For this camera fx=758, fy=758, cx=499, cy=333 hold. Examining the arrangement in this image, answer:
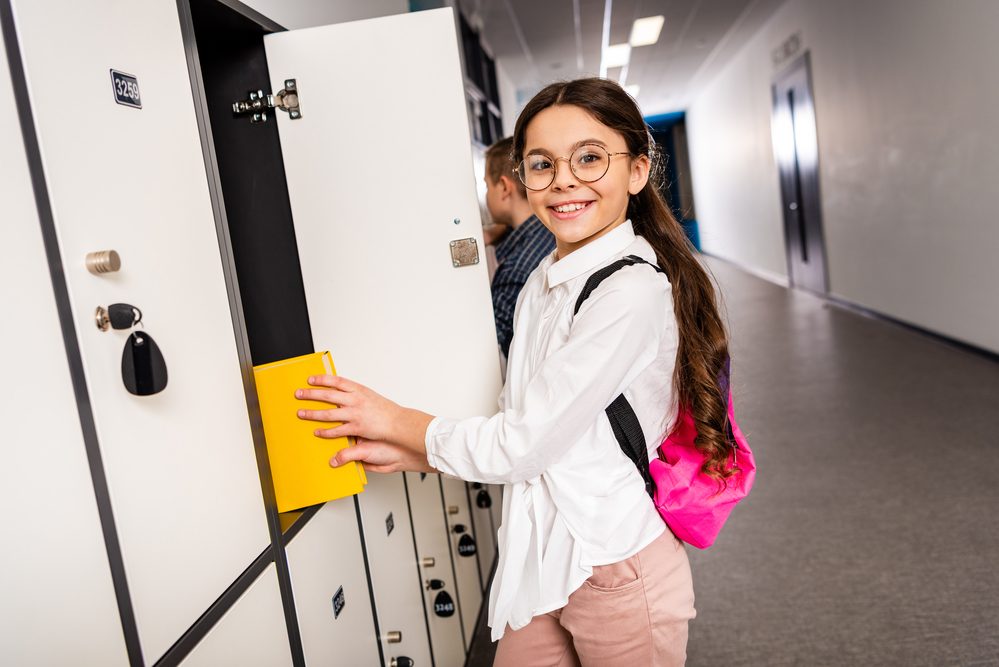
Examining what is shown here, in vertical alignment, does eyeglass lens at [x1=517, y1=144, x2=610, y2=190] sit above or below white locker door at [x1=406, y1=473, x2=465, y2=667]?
above

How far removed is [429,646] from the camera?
6.16 ft

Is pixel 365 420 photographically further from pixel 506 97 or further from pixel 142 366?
pixel 506 97

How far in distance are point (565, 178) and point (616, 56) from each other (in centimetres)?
882

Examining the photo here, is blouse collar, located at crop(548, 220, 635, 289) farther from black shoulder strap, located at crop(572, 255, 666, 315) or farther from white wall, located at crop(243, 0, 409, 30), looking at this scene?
white wall, located at crop(243, 0, 409, 30)

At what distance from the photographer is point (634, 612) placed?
111cm

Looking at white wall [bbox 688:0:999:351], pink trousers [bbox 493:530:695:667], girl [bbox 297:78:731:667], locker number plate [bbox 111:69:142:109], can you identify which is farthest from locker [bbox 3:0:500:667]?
white wall [bbox 688:0:999:351]

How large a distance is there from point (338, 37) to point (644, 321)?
923mm

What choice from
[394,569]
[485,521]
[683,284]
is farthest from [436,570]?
[683,284]

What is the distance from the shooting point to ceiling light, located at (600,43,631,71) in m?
8.79

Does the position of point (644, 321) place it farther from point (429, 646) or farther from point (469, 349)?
point (429, 646)

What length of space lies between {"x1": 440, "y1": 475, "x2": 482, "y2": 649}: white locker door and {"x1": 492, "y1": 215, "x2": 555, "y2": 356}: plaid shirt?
0.46 meters

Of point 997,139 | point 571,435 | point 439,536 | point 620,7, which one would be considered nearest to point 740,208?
point 620,7

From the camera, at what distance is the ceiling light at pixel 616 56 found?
346 inches

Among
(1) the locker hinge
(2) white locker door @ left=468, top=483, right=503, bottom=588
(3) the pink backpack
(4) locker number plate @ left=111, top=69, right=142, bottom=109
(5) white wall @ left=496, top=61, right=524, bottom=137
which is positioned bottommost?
(2) white locker door @ left=468, top=483, right=503, bottom=588
